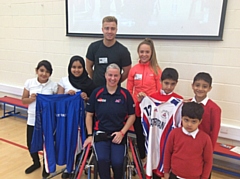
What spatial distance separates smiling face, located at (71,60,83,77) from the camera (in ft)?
7.48

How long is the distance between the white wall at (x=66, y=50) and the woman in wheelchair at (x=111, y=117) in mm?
976

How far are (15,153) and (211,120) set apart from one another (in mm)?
2292

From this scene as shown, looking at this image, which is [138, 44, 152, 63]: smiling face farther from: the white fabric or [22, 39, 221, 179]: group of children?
the white fabric

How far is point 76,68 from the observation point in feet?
7.50

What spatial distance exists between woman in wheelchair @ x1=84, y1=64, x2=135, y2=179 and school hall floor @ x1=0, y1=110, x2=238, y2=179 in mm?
618

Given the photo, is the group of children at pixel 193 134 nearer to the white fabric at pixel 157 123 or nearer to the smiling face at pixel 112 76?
the white fabric at pixel 157 123

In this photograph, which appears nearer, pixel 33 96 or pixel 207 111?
pixel 207 111

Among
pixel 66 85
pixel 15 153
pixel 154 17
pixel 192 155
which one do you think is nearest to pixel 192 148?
pixel 192 155

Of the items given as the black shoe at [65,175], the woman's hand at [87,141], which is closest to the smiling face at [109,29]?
the woman's hand at [87,141]

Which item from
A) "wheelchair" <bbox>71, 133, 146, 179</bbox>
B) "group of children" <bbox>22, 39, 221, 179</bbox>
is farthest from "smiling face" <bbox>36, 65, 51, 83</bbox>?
"wheelchair" <bbox>71, 133, 146, 179</bbox>

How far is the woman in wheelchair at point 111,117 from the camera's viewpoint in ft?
6.64

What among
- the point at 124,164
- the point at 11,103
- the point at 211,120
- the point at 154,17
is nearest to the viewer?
the point at 211,120

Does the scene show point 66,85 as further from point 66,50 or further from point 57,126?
point 66,50

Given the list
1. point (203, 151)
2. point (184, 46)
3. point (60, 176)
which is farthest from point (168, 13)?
point (60, 176)
